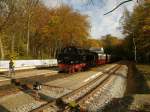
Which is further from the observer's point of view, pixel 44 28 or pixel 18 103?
pixel 44 28

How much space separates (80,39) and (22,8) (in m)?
26.1

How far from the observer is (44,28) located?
229 ft

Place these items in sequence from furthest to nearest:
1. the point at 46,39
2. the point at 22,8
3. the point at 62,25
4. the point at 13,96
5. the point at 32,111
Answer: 1. the point at 46,39
2. the point at 62,25
3. the point at 22,8
4. the point at 13,96
5. the point at 32,111

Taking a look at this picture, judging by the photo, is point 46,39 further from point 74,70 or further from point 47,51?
point 74,70

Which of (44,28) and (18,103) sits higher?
(44,28)

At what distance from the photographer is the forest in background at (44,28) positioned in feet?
173

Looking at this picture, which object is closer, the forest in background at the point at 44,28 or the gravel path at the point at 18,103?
the gravel path at the point at 18,103

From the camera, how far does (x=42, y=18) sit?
238ft

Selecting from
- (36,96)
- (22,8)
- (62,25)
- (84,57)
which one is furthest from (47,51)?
(36,96)

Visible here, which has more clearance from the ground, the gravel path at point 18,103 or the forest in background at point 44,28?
the forest in background at point 44,28

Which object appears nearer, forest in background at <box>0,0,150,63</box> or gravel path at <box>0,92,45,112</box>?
gravel path at <box>0,92,45,112</box>

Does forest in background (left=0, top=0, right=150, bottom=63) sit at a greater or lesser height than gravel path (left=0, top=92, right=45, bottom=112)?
greater

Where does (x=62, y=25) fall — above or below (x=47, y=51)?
above

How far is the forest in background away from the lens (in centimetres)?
5272
